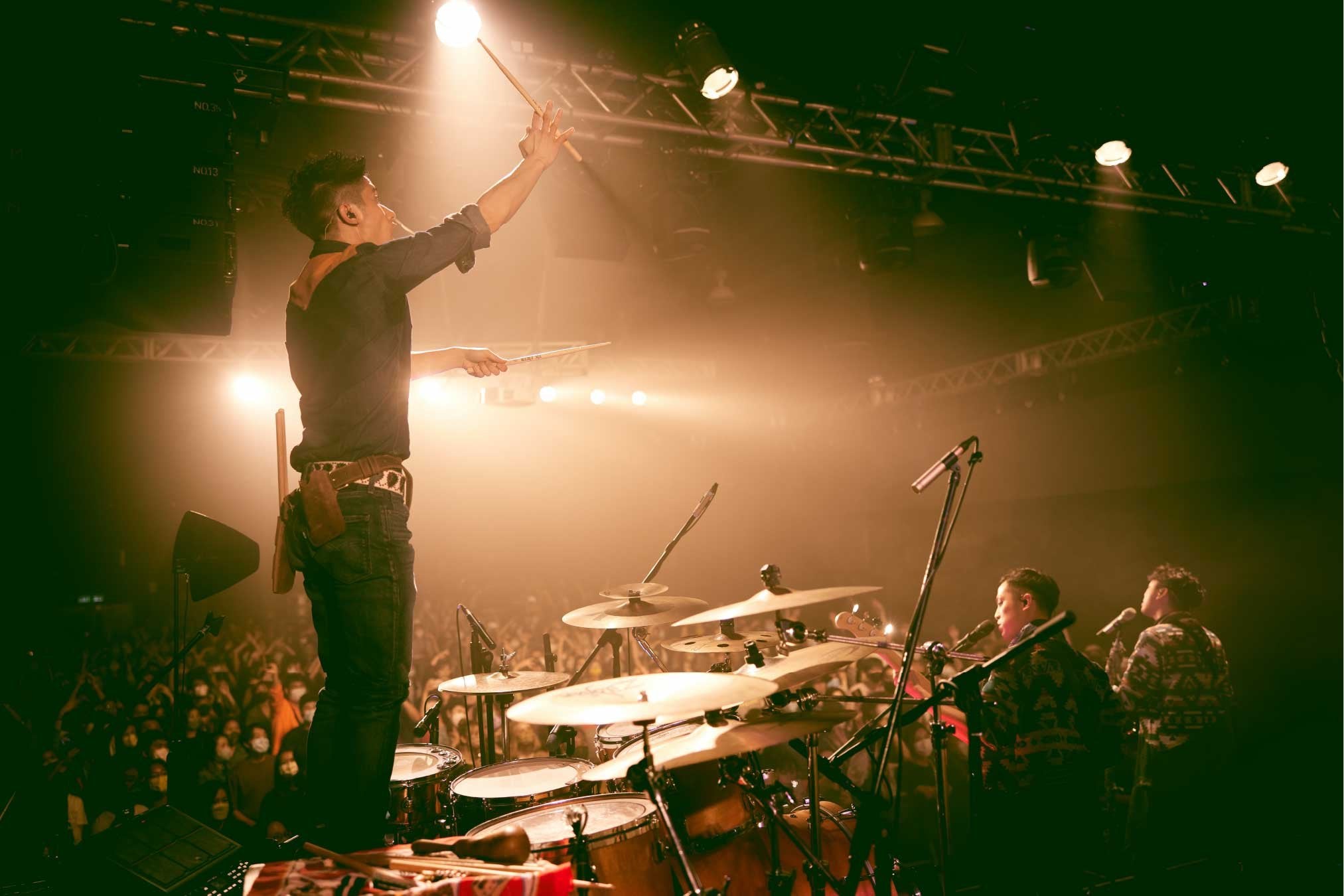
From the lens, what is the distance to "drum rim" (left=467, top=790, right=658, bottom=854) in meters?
2.30

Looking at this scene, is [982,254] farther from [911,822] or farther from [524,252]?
[911,822]

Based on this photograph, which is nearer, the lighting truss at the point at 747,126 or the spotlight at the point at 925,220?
the lighting truss at the point at 747,126

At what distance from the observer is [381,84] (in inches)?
173

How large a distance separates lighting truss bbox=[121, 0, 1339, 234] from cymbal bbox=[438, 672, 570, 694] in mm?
3194

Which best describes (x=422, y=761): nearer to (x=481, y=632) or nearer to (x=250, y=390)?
(x=481, y=632)

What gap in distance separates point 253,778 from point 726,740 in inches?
169

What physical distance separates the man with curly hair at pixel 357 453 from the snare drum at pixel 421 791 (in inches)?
46.9

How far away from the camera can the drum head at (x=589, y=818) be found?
244 centimetres

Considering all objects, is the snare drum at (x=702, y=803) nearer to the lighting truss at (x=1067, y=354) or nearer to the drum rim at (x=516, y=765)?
the drum rim at (x=516, y=765)

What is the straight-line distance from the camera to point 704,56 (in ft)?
15.0

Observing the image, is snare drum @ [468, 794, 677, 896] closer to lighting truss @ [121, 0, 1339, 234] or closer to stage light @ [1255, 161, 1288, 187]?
lighting truss @ [121, 0, 1339, 234]

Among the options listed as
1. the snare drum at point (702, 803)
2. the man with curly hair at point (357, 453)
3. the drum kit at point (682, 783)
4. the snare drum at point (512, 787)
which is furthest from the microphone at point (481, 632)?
the man with curly hair at point (357, 453)

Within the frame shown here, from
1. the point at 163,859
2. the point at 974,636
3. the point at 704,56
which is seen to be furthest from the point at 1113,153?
the point at 163,859

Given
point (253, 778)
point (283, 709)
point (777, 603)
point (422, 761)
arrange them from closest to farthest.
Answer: point (777, 603) → point (422, 761) → point (253, 778) → point (283, 709)
